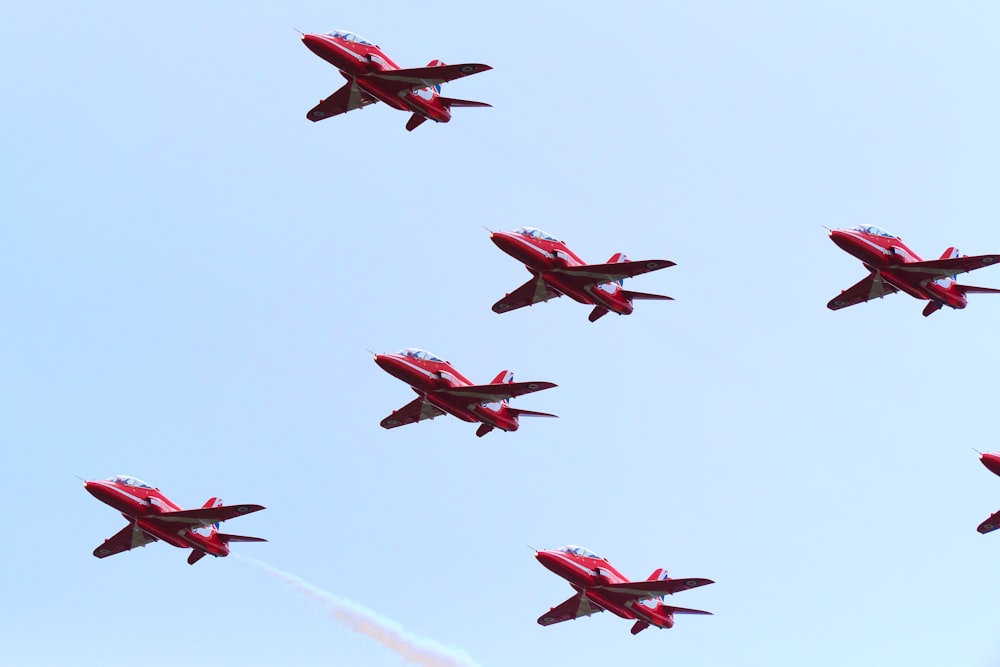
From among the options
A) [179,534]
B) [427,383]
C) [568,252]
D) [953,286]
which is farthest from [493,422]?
[953,286]

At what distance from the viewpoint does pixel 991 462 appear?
96.2 metres

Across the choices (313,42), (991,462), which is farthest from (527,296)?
(991,462)

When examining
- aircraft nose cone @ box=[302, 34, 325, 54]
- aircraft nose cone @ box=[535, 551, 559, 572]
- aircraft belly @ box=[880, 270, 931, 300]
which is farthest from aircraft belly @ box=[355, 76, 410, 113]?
aircraft belly @ box=[880, 270, 931, 300]

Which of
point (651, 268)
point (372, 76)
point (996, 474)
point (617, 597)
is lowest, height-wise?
point (617, 597)

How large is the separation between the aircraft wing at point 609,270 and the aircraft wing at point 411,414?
556 inches

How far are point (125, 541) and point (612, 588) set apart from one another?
31.9 meters

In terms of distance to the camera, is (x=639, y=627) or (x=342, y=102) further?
(x=639, y=627)

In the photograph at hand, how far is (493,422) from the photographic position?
10044 cm

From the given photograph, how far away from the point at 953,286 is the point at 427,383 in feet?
109

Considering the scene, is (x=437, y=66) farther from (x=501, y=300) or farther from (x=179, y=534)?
(x=179, y=534)

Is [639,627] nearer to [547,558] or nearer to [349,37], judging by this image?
[547,558]

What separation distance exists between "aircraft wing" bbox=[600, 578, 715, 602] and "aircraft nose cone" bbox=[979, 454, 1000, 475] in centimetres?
1861

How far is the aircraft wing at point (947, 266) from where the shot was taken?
9625 cm

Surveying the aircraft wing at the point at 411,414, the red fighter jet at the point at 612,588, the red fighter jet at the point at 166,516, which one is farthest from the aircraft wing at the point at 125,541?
the red fighter jet at the point at 612,588
